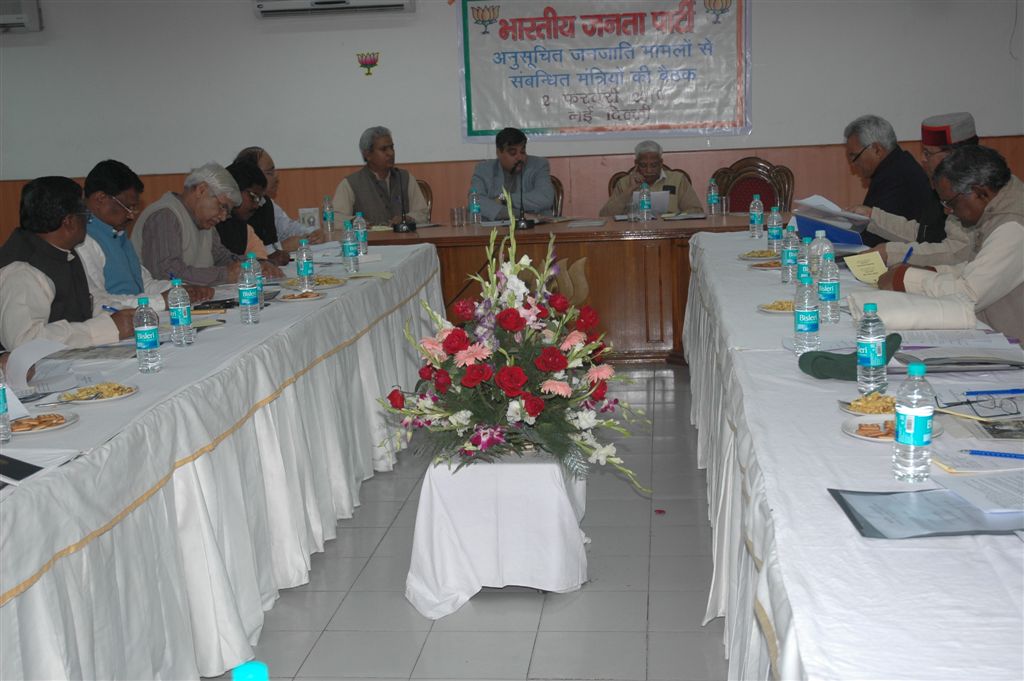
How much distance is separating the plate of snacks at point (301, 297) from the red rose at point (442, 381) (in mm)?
1261

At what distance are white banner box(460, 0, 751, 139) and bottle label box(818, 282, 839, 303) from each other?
5.12 meters

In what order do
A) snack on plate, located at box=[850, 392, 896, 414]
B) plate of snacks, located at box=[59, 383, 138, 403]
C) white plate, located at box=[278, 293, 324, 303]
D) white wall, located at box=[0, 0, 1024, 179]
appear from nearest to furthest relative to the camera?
snack on plate, located at box=[850, 392, 896, 414], plate of snacks, located at box=[59, 383, 138, 403], white plate, located at box=[278, 293, 324, 303], white wall, located at box=[0, 0, 1024, 179]

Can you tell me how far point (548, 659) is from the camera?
107 inches

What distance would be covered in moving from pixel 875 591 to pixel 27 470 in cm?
156

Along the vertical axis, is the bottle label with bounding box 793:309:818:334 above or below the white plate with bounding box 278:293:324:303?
above

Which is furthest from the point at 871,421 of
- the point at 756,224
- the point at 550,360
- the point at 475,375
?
the point at 756,224

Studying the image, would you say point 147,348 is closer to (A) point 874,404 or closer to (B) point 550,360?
(B) point 550,360

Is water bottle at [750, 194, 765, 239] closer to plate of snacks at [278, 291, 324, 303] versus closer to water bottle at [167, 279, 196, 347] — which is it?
Answer: plate of snacks at [278, 291, 324, 303]

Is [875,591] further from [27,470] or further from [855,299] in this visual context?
[855,299]

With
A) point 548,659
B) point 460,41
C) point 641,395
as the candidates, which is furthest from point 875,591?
point 460,41

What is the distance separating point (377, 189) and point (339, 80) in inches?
69.0

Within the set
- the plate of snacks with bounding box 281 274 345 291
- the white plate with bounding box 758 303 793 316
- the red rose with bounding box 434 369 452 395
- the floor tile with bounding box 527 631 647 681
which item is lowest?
the floor tile with bounding box 527 631 647 681

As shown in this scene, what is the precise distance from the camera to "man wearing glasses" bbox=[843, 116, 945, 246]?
17.1 ft

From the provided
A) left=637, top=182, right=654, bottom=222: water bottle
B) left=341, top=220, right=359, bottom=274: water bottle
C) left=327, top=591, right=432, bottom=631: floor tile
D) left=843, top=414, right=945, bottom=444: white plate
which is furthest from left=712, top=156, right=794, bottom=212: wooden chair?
left=843, top=414, right=945, bottom=444: white plate
